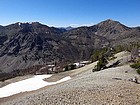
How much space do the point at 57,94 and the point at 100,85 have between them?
8.04 m

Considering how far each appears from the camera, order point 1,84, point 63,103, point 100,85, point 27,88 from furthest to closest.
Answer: point 1,84, point 27,88, point 100,85, point 63,103

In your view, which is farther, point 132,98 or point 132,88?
point 132,88

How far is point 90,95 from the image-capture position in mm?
30453

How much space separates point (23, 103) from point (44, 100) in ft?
8.83

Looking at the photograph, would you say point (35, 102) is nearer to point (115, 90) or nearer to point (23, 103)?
point (23, 103)

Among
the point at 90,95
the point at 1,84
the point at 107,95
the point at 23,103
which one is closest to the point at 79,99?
the point at 90,95

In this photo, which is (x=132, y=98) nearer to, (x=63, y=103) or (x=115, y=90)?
(x=115, y=90)

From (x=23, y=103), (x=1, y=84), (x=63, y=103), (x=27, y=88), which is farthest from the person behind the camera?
(x=1, y=84)

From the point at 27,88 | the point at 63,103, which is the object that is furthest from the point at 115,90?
the point at 27,88

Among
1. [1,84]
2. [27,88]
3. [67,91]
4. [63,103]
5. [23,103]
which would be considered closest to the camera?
[63,103]

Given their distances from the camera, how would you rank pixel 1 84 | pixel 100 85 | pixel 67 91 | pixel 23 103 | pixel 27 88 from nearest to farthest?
pixel 23 103
pixel 67 91
pixel 100 85
pixel 27 88
pixel 1 84

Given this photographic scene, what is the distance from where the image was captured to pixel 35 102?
28.4m

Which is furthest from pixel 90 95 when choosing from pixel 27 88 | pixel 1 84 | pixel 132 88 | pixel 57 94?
pixel 1 84

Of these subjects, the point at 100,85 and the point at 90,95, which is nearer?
the point at 90,95
